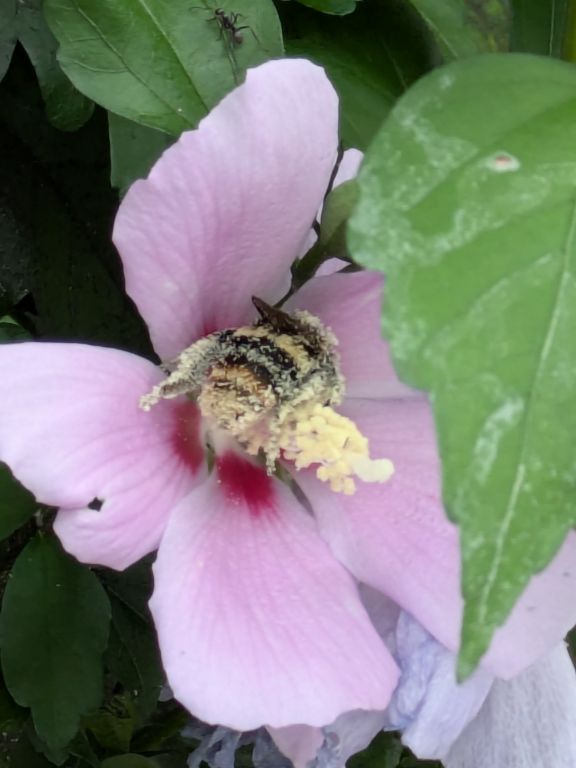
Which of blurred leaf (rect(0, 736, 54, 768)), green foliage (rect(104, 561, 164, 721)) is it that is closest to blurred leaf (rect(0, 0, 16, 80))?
green foliage (rect(104, 561, 164, 721))

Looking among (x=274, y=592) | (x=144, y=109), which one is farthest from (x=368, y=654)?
(x=144, y=109)

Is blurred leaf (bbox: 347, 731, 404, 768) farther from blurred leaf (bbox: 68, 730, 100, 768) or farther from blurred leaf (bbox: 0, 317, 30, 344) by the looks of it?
blurred leaf (bbox: 0, 317, 30, 344)

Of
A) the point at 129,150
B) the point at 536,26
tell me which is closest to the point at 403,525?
the point at 129,150

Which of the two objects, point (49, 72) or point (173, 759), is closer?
point (49, 72)

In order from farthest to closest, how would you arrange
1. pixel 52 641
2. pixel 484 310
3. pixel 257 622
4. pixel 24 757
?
pixel 24 757 < pixel 52 641 < pixel 257 622 < pixel 484 310

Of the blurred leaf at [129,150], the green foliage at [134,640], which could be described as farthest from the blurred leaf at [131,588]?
the blurred leaf at [129,150]

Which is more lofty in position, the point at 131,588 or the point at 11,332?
the point at 11,332

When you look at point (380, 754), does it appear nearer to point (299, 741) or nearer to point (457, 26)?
point (299, 741)
